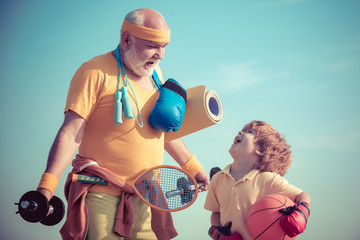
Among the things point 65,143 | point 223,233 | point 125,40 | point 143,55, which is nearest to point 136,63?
point 143,55

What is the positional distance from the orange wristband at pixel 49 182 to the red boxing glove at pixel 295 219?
158cm

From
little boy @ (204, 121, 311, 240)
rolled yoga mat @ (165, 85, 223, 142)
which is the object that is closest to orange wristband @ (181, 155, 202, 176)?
little boy @ (204, 121, 311, 240)

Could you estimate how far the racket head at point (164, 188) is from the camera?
10.4ft

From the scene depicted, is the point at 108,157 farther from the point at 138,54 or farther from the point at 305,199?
the point at 305,199

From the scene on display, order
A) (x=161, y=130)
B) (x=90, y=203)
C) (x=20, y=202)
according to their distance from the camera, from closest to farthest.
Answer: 1. (x=20, y=202)
2. (x=90, y=203)
3. (x=161, y=130)

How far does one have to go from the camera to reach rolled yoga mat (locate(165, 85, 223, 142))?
3.52 metres

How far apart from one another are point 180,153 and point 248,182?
589 millimetres


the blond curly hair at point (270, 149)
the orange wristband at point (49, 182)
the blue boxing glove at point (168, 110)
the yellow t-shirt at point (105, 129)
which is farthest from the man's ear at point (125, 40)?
the blond curly hair at point (270, 149)

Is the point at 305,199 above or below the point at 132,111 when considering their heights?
below

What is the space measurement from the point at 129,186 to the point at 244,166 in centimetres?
108

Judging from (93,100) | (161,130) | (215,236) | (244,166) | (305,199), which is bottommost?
(215,236)

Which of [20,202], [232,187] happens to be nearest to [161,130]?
[232,187]

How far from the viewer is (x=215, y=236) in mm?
3529

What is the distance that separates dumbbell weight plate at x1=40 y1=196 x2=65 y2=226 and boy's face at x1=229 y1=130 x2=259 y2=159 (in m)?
1.52
